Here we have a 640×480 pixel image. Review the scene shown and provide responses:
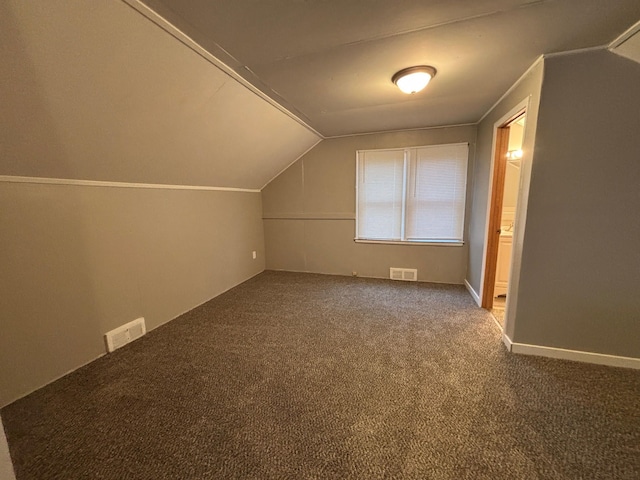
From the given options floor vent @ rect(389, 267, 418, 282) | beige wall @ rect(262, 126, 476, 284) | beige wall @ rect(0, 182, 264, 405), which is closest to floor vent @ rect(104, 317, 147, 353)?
beige wall @ rect(0, 182, 264, 405)

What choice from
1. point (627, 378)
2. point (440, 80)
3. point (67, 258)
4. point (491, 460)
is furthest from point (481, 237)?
point (67, 258)

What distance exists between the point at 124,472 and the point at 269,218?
148 inches

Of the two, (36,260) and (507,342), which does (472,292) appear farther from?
(36,260)

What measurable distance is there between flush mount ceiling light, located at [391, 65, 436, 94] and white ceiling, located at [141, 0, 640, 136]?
6 centimetres

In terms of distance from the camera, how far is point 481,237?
315cm

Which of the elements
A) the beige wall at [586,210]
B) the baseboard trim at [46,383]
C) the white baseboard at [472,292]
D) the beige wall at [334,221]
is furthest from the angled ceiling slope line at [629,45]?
the baseboard trim at [46,383]

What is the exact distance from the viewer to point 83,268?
6.91 ft

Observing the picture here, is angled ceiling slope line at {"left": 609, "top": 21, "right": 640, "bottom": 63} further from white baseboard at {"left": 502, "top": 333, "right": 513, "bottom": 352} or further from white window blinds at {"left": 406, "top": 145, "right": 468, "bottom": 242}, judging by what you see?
white baseboard at {"left": 502, "top": 333, "right": 513, "bottom": 352}

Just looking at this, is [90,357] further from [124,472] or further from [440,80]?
[440,80]

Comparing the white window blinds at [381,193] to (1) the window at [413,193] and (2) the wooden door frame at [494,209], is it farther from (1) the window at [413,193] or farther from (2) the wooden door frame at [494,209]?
(2) the wooden door frame at [494,209]

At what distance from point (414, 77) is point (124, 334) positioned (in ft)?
11.0

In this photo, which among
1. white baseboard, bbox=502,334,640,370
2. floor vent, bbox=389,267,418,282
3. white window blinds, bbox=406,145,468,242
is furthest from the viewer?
floor vent, bbox=389,267,418,282

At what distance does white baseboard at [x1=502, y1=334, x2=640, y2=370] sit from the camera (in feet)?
6.48

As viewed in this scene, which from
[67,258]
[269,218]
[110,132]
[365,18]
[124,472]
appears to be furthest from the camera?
[269,218]
